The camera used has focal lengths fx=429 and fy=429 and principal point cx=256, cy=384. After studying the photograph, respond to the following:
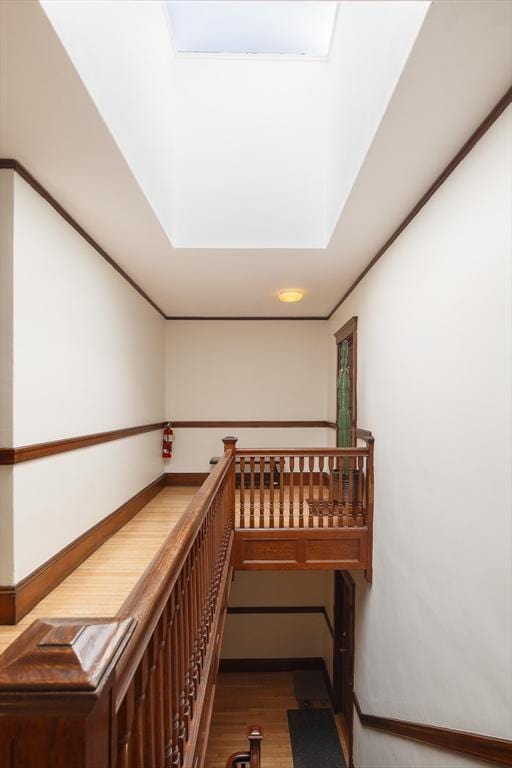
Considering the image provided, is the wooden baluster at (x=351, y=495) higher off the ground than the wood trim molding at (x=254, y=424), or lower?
lower

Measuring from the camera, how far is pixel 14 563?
8.09ft

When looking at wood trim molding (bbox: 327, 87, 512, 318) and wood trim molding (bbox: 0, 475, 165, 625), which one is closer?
wood trim molding (bbox: 327, 87, 512, 318)

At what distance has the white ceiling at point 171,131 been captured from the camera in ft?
5.53

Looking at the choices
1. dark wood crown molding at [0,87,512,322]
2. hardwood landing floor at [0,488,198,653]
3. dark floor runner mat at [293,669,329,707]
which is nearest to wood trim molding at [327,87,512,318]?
dark wood crown molding at [0,87,512,322]

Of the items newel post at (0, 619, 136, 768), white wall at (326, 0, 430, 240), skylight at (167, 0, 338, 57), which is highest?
skylight at (167, 0, 338, 57)

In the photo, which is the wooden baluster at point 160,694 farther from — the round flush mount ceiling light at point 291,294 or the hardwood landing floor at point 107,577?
the round flush mount ceiling light at point 291,294

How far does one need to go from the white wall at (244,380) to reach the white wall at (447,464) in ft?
8.95

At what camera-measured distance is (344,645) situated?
546 centimetres

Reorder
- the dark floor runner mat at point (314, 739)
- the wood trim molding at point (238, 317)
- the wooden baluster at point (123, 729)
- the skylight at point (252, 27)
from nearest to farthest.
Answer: the wooden baluster at point (123, 729)
the skylight at point (252, 27)
the dark floor runner mat at point (314, 739)
the wood trim molding at point (238, 317)

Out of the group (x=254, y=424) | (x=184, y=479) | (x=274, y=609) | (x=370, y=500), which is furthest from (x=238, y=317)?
(x=274, y=609)

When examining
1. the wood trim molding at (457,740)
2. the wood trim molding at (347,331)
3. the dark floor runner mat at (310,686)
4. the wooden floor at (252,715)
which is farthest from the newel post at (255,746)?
the dark floor runner mat at (310,686)

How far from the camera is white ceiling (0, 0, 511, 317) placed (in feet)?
5.53

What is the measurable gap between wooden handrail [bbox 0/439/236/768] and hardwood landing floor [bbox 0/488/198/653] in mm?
1061

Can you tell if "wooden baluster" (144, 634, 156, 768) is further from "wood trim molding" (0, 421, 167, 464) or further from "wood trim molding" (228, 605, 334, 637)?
"wood trim molding" (228, 605, 334, 637)
